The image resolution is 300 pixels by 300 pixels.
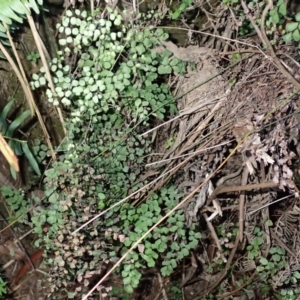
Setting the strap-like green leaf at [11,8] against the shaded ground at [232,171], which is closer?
the strap-like green leaf at [11,8]

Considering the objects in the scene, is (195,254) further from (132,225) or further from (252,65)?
(252,65)

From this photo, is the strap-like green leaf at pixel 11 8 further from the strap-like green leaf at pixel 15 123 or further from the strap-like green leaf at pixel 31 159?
the strap-like green leaf at pixel 31 159

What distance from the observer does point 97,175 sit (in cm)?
180

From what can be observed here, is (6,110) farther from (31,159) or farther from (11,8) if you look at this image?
(11,8)

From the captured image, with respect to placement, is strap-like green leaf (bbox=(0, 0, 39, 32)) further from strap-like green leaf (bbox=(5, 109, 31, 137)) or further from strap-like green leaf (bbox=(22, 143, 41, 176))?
strap-like green leaf (bbox=(22, 143, 41, 176))

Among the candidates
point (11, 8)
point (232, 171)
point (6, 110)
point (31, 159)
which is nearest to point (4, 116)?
point (6, 110)

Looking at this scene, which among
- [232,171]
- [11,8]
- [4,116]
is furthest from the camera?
[232,171]

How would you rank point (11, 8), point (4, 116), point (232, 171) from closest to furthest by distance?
point (11, 8) → point (4, 116) → point (232, 171)

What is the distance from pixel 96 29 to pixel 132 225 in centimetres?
76

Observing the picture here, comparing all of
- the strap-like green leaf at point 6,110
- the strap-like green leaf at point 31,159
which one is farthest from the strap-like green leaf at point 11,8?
the strap-like green leaf at point 31,159

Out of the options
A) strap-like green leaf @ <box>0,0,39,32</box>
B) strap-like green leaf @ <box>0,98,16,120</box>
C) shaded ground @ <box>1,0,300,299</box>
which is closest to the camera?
strap-like green leaf @ <box>0,0,39,32</box>

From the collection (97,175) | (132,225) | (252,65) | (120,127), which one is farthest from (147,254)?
(252,65)

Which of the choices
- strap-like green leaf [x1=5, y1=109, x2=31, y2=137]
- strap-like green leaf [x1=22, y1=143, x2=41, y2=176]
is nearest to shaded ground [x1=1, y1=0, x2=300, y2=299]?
strap-like green leaf [x1=22, y1=143, x2=41, y2=176]

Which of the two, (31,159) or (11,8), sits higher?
(11,8)
